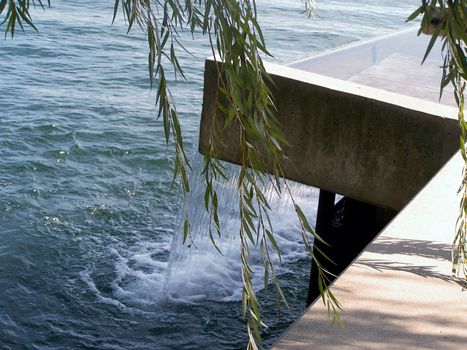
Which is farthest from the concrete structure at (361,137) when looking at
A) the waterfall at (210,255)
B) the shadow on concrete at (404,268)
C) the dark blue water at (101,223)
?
the shadow on concrete at (404,268)

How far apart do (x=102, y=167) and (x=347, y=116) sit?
6115mm

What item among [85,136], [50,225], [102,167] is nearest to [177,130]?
[50,225]

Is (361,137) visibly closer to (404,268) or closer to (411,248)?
(411,248)

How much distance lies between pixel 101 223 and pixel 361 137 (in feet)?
14.8

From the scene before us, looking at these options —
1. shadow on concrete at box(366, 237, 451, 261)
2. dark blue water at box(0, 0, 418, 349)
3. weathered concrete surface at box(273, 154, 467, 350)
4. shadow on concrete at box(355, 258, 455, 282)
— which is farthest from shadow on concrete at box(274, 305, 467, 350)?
dark blue water at box(0, 0, 418, 349)

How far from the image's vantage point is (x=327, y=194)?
6926 mm

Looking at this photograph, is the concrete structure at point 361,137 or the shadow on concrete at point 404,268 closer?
the shadow on concrete at point 404,268

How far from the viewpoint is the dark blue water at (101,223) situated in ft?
24.9

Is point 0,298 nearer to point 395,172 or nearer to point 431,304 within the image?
point 395,172

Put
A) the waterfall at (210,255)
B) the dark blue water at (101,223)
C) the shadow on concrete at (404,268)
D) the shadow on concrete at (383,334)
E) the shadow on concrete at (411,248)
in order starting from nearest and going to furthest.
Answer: the shadow on concrete at (383,334), the shadow on concrete at (404,268), the shadow on concrete at (411,248), the dark blue water at (101,223), the waterfall at (210,255)

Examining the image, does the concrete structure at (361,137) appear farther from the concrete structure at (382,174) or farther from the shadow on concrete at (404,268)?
the shadow on concrete at (404,268)

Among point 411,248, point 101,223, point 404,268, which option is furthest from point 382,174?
point 101,223

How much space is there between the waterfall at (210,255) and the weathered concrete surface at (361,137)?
4.69ft

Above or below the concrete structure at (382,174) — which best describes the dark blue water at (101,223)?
below
